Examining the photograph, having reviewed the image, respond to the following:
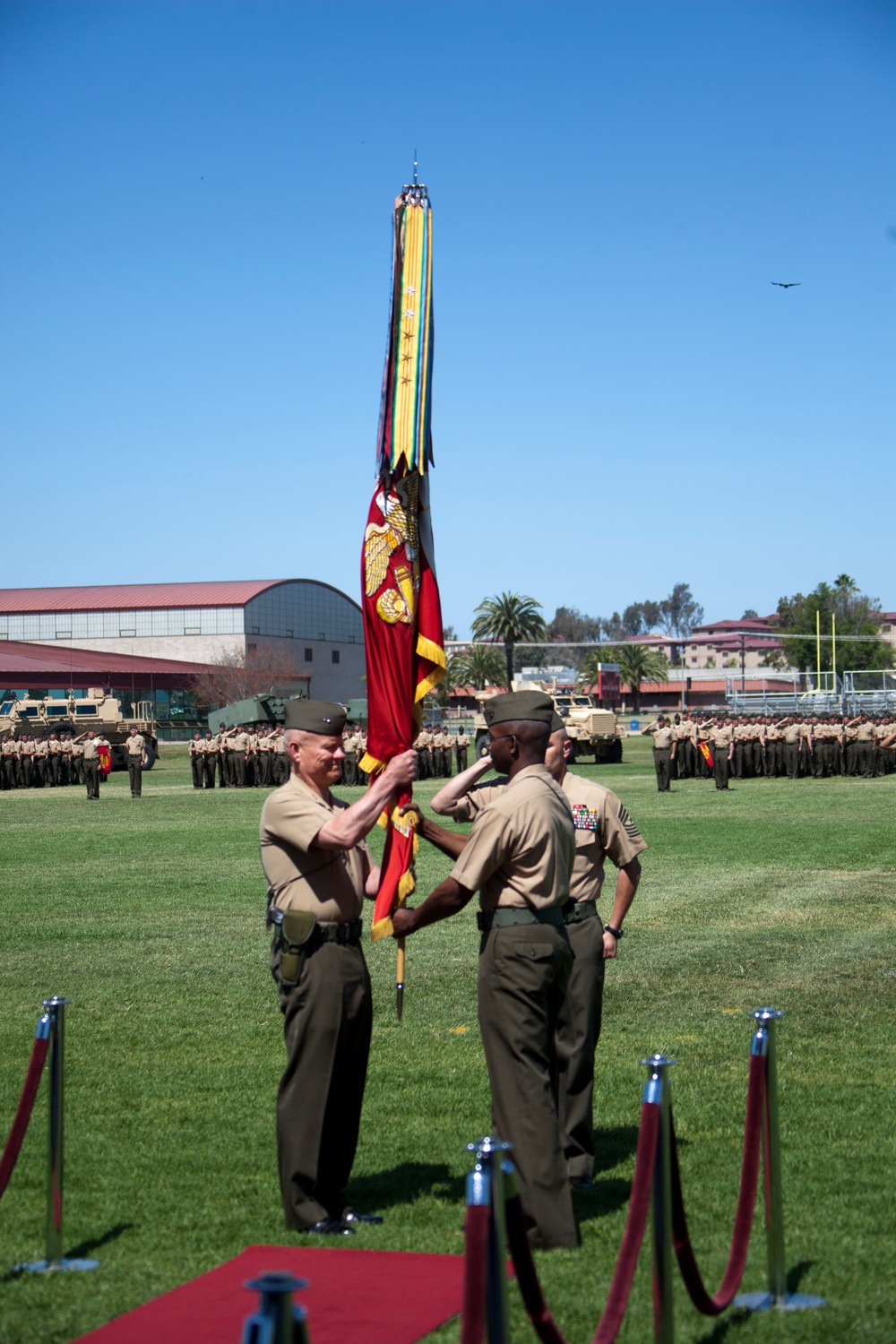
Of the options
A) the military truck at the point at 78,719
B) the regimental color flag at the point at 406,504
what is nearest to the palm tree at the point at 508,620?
the military truck at the point at 78,719

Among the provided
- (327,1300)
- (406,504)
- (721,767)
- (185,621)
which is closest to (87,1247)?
(327,1300)

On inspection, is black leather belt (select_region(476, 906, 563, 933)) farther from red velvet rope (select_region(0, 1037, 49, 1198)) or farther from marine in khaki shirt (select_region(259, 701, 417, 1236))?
red velvet rope (select_region(0, 1037, 49, 1198))

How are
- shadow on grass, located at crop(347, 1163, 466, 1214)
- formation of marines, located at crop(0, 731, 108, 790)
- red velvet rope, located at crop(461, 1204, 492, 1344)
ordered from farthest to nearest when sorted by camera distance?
formation of marines, located at crop(0, 731, 108, 790) → shadow on grass, located at crop(347, 1163, 466, 1214) → red velvet rope, located at crop(461, 1204, 492, 1344)

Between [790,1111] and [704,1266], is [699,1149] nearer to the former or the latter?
[790,1111]

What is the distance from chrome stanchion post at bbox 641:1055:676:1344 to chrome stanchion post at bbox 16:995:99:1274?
2195mm

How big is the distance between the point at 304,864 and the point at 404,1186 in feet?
5.16

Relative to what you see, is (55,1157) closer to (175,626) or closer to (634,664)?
(175,626)

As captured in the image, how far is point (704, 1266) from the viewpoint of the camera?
5211 millimetres

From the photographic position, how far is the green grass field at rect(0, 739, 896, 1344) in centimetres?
517

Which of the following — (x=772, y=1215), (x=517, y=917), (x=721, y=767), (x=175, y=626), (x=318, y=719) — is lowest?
(x=772, y=1215)

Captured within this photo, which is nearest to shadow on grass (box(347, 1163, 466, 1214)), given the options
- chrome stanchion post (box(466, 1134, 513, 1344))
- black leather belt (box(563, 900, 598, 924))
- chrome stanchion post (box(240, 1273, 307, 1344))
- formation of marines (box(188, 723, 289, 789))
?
black leather belt (box(563, 900, 598, 924))

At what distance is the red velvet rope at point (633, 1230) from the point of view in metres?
3.92

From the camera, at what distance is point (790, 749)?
36.8m

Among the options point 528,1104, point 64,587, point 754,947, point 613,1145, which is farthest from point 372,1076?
point 64,587
